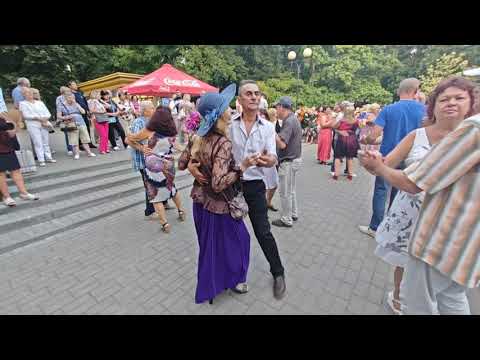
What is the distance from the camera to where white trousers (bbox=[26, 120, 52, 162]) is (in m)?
5.34

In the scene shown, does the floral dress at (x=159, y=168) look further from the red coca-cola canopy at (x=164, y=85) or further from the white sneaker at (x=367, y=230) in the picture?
the red coca-cola canopy at (x=164, y=85)

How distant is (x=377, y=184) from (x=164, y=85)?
661 centimetres

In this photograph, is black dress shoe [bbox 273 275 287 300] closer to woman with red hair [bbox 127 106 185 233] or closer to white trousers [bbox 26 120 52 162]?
woman with red hair [bbox 127 106 185 233]

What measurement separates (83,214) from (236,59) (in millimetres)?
20491

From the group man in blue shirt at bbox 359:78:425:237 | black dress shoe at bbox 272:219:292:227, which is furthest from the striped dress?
black dress shoe at bbox 272:219:292:227

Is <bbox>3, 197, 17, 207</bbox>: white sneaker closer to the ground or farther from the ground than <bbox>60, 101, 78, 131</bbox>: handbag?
closer to the ground

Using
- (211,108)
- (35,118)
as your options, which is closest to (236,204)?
(211,108)

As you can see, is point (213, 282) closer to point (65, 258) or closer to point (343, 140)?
point (65, 258)

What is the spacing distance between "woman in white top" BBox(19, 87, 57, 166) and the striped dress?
697 cm

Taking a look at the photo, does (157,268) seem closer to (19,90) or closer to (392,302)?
(392,302)

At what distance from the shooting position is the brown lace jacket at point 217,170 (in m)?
2.03

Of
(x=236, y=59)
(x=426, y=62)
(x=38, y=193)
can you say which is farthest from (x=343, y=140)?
(x=426, y=62)

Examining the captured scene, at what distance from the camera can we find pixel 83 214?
4453 millimetres

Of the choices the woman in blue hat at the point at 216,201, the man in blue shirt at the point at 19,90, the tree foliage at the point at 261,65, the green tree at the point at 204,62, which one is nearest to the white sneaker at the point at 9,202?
the man in blue shirt at the point at 19,90
